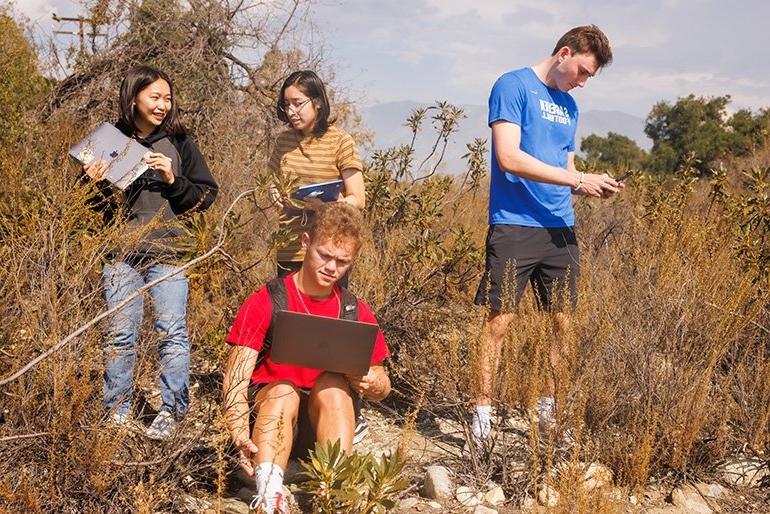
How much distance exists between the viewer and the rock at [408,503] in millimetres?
3209

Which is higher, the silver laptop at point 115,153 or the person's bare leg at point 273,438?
the silver laptop at point 115,153

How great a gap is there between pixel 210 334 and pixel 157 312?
2.39 ft

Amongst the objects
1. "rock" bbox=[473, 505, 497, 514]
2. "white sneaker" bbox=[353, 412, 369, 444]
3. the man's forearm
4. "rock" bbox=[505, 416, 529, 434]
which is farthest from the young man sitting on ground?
"rock" bbox=[505, 416, 529, 434]

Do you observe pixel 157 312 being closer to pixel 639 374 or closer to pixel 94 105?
pixel 639 374

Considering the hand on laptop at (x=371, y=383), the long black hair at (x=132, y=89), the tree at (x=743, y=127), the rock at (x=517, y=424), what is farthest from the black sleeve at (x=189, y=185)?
the tree at (x=743, y=127)

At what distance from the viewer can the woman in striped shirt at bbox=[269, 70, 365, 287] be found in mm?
3627

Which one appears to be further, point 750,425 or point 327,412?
point 750,425

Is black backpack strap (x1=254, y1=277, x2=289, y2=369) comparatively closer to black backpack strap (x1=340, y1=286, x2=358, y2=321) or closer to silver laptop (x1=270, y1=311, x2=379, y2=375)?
silver laptop (x1=270, y1=311, x2=379, y2=375)

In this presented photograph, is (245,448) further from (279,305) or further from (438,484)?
(438,484)

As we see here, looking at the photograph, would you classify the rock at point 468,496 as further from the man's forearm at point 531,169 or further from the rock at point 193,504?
the man's forearm at point 531,169

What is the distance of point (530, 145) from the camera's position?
3514mm

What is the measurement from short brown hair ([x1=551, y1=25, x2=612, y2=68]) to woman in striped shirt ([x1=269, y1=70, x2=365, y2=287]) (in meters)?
1.01

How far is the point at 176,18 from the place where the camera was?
8.43 meters

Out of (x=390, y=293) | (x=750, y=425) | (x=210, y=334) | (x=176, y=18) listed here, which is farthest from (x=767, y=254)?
(x=176, y=18)
